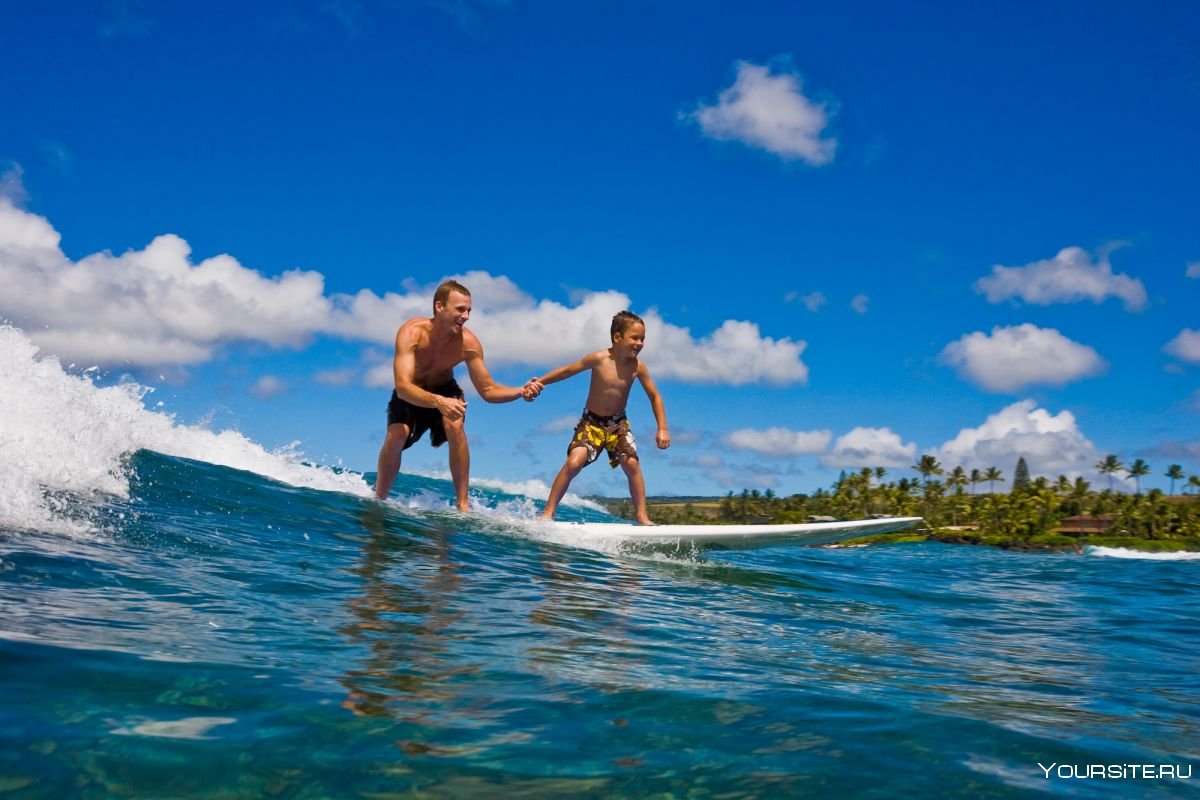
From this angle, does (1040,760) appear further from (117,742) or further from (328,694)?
(117,742)

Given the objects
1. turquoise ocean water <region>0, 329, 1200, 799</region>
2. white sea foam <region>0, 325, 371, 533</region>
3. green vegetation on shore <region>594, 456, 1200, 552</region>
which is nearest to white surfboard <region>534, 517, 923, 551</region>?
turquoise ocean water <region>0, 329, 1200, 799</region>

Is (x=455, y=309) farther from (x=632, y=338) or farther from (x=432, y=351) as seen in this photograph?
(x=632, y=338)

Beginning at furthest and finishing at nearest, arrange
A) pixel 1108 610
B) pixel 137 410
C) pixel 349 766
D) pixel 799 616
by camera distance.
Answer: pixel 137 410 < pixel 1108 610 < pixel 799 616 < pixel 349 766

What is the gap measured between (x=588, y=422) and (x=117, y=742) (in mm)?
7023

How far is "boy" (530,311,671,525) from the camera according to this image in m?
8.99

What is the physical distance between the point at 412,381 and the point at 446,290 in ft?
2.96

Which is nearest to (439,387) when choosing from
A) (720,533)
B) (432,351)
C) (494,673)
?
(432,351)

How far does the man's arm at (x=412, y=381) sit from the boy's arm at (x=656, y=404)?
1914 mm

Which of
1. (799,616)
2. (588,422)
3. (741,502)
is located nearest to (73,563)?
(799,616)

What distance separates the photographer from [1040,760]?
272 cm

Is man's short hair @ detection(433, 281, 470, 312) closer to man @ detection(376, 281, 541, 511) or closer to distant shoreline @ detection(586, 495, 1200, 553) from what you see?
man @ detection(376, 281, 541, 511)

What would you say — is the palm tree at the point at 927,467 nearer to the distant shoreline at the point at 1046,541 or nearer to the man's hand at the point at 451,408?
the distant shoreline at the point at 1046,541

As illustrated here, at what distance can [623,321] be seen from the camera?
8977mm

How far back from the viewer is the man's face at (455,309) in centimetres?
826
